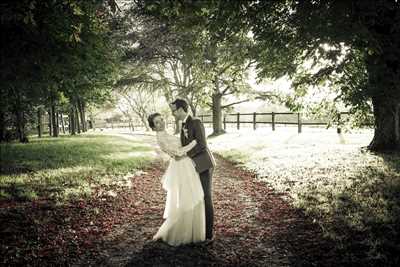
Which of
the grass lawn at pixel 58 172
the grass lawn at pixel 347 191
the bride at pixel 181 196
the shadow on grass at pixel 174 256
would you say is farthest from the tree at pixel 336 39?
the grass lawn at pixel 58 172

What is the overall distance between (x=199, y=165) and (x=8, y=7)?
15.8 feet

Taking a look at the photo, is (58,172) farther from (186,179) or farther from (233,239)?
(233,239)

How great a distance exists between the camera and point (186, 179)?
521 centimetres

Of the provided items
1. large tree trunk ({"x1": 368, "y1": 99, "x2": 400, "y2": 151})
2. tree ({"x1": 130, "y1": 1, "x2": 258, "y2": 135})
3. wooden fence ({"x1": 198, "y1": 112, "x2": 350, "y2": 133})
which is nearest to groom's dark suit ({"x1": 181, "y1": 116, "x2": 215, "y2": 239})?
tree ({"x1": 130, "y1": 1, "x2": 258, "y2": 135})

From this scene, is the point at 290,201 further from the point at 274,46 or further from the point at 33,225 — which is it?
the point at 33,225

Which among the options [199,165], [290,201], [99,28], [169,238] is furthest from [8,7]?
[290,201]

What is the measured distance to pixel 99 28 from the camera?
9.02 metres

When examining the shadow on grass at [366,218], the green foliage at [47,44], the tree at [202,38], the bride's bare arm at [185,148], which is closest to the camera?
the shadow on grass at [366,218]

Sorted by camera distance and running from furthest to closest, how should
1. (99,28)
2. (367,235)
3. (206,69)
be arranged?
(206,69)
(99,28)
(367,235)

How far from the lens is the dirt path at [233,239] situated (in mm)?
4715

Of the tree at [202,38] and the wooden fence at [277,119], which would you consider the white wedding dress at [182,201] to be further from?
the wooden fence at [277,119]

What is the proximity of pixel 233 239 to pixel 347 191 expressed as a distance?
3767mm

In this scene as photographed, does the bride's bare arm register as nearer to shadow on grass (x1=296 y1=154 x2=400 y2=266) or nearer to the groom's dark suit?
the groom's dark suit

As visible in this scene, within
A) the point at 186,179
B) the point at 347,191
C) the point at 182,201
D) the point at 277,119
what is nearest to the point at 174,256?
the point at 182,201
